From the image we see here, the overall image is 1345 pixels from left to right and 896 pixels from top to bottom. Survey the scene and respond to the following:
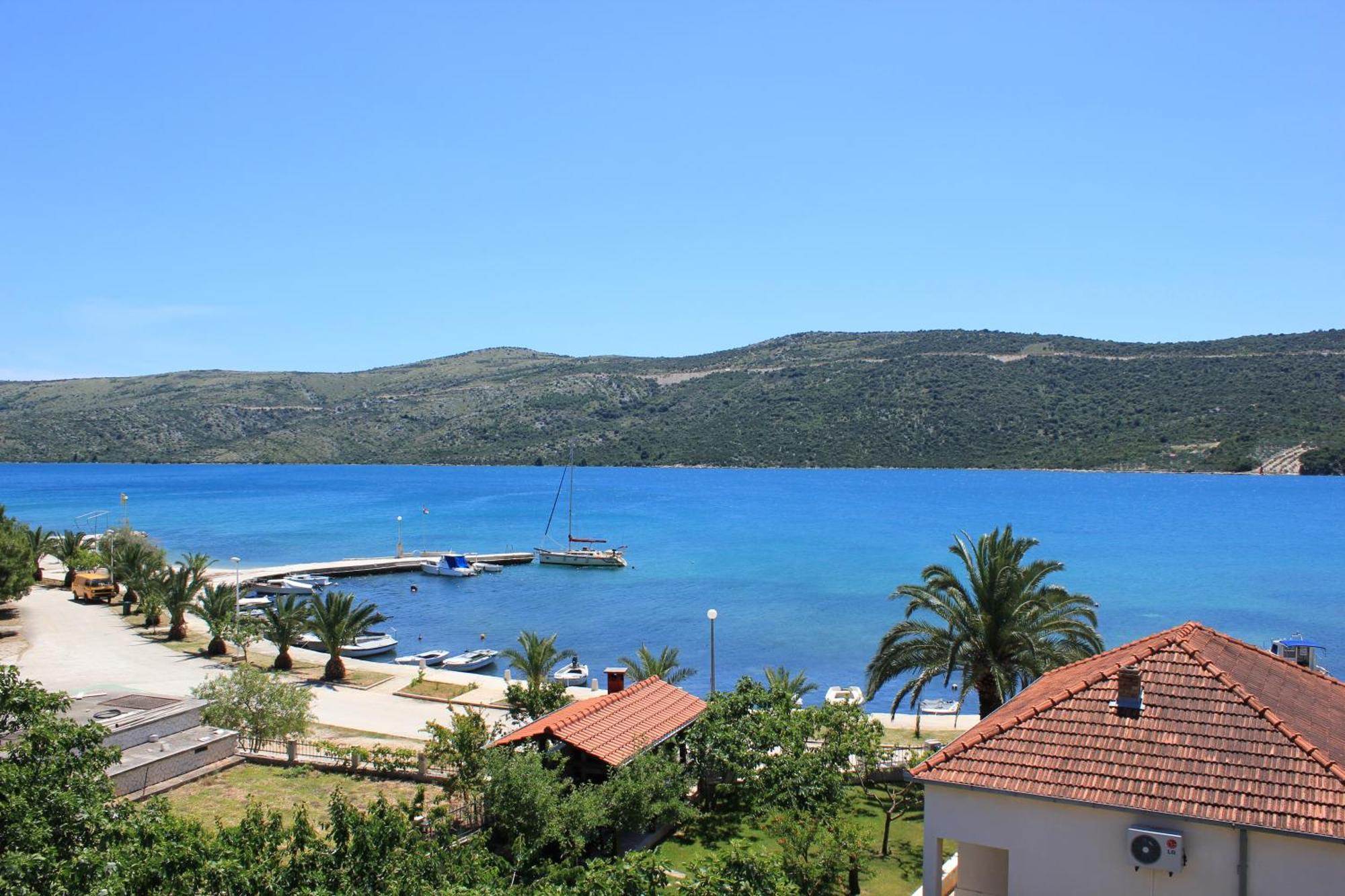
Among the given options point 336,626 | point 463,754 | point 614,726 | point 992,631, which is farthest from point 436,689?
point 992,631

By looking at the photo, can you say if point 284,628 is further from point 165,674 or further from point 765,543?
point 765,543

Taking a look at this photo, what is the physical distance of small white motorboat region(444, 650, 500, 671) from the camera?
36.7 metres

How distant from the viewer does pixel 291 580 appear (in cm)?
5522

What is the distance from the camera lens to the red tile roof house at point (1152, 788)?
8414 mm

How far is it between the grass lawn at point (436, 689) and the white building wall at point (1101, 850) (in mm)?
19362

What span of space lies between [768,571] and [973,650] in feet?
149

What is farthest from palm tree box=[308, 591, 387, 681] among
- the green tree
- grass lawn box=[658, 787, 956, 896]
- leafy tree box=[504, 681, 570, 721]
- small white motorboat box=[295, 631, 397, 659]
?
the green tree

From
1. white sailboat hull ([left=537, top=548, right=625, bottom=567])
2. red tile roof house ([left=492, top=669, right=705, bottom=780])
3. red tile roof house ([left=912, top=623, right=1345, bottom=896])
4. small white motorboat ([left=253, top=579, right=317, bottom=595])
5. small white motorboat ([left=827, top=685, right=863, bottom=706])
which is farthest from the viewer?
white sailboat hull ([left=537, top=548, right=625, bottom=567])

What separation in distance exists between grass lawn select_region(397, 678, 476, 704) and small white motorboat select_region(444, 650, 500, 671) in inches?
271

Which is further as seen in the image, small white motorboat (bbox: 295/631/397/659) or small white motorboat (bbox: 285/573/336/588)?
small white motorboat (bbox: 285/573/336/588)

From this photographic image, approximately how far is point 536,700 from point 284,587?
4124 centimetres

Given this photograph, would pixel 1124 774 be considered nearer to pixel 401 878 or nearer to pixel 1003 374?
pixel 401 878

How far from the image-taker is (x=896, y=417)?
162 meters

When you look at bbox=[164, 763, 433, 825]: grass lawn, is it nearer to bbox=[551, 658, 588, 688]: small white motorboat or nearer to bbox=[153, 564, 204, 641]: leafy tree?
bbox=[551, 658, 588, 688]: small white motorboat
